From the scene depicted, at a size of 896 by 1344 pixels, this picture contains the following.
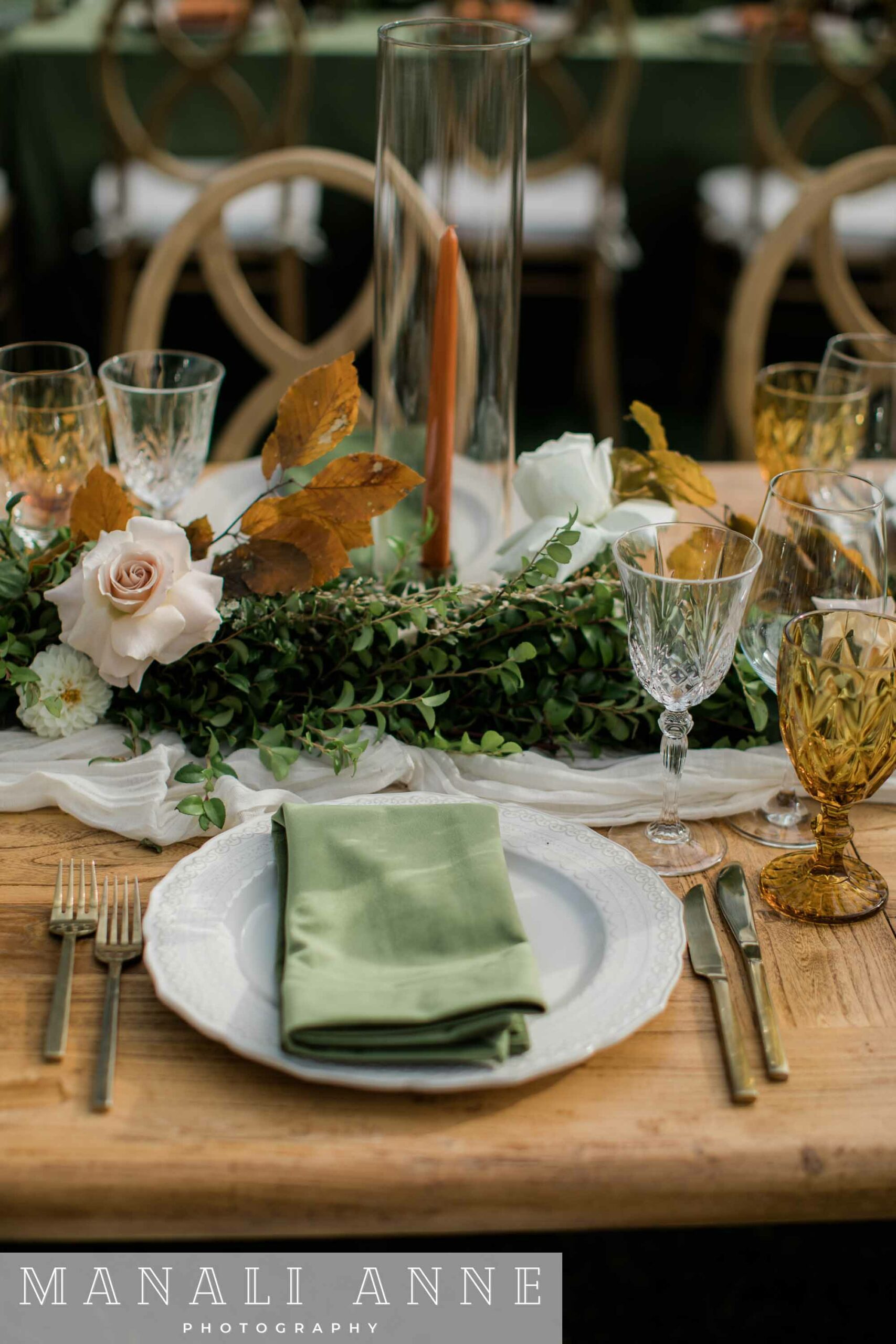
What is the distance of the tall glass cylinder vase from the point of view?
97cm

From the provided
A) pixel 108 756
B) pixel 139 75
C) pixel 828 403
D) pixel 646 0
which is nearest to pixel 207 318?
pixel 139 75

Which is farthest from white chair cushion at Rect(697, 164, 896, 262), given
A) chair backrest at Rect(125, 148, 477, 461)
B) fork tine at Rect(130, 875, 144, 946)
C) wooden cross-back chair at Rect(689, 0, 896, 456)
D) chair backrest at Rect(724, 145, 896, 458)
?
fork tine at Rect(130, 875, 144, 946)

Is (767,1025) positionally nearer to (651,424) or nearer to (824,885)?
(824,885)

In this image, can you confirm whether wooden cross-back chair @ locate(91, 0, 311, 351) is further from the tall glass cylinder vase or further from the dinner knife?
the dinner knife

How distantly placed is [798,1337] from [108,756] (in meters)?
0.94

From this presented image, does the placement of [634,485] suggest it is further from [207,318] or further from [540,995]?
[207,318]

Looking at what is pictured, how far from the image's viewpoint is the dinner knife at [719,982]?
2.19 ft

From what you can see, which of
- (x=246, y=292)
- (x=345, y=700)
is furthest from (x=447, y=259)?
(x=246, y=292)

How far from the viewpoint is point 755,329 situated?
1660mm

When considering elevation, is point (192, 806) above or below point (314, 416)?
below

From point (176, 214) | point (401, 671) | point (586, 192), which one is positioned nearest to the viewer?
point (401, 671)

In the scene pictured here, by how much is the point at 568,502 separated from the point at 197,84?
2412mm

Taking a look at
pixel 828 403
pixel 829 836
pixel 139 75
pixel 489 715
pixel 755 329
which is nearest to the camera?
pixel 829 836

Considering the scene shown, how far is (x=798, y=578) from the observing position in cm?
90
